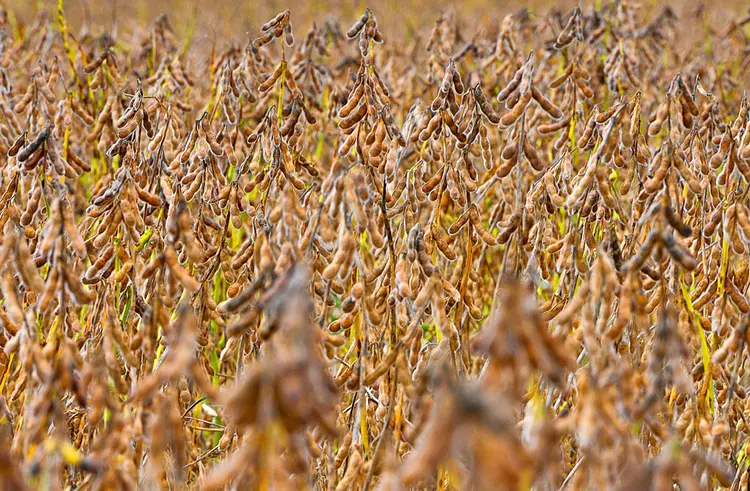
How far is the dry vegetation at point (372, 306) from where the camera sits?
97cm

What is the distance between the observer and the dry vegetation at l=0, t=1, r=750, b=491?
0.97m

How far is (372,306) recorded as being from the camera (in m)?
1.62

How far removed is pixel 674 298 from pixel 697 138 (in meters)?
0.69

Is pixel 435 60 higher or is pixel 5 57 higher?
pixel 5 57

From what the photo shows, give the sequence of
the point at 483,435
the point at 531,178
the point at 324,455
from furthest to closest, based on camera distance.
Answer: the point at 531,178
the point at 324,455
the point at 483,435

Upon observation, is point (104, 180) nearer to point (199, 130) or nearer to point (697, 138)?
point (199, 130)

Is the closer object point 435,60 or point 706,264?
point 706,264

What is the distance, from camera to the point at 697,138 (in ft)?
6.77

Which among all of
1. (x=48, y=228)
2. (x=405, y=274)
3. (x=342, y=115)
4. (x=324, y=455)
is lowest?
(x=324, y=455)

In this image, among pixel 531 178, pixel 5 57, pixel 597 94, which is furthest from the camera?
pixel 597 94

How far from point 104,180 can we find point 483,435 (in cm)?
208

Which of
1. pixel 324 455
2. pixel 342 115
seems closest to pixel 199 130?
pixel 342 115

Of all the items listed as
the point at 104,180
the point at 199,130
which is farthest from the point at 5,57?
the point at 199,130

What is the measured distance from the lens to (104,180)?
2562 mm
